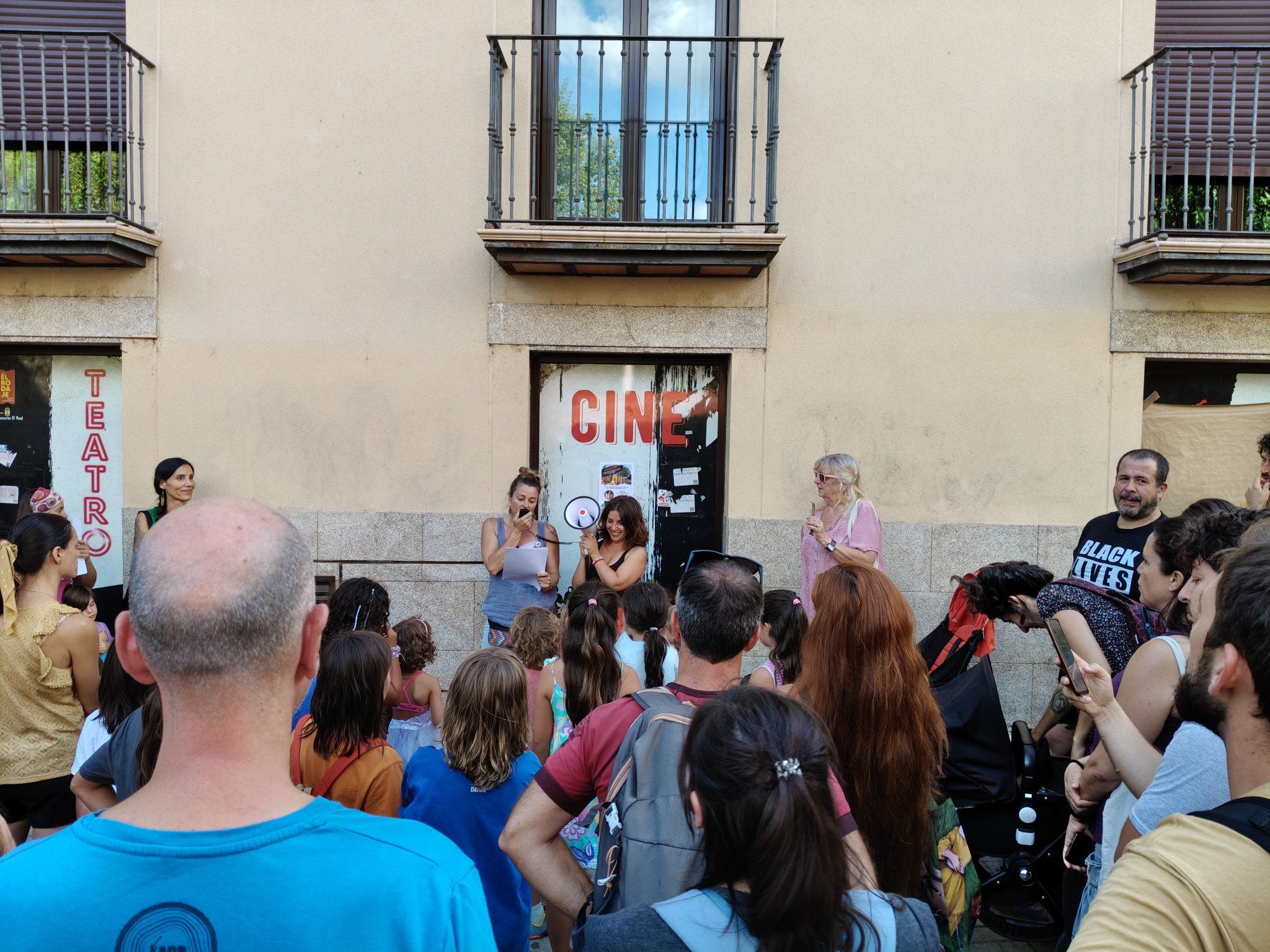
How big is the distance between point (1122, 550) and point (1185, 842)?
12.6 feet

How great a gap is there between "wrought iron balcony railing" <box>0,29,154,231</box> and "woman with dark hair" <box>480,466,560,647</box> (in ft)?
11.4

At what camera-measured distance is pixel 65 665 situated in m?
3.40

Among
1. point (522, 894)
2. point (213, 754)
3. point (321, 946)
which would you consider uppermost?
point (213, 754)

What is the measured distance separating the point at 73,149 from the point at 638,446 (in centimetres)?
507

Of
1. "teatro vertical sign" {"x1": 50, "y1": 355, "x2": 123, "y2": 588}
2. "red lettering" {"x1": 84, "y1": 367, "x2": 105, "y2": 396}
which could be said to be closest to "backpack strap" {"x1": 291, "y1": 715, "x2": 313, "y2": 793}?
"teatro vertical sign" {"x1": 50, "y1": 355, "x2": 123, "y2": 588}

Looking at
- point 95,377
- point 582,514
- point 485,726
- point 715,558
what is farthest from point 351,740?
point 95,377

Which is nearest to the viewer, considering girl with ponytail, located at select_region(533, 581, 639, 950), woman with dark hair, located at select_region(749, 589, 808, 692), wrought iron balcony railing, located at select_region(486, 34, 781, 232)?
girl with ponytail, located at select_region(533, 581, 639, 950)

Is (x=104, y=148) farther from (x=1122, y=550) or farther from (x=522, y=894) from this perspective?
(x=1122, y=550)

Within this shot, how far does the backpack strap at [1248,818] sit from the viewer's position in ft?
3.94

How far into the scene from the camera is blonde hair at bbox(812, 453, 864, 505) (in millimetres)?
5844

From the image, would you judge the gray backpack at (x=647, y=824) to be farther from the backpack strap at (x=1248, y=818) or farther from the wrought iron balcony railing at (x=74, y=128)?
the wrought iron balcony railing at (x=74, y=128)

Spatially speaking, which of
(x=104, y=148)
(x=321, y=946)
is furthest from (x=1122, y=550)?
(x=104, y=148)

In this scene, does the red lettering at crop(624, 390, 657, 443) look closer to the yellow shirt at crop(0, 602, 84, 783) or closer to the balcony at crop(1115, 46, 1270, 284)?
the balcony at crop(1115, 46, 1270, 284)

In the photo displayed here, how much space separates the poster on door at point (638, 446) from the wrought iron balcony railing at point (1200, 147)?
3.48m
